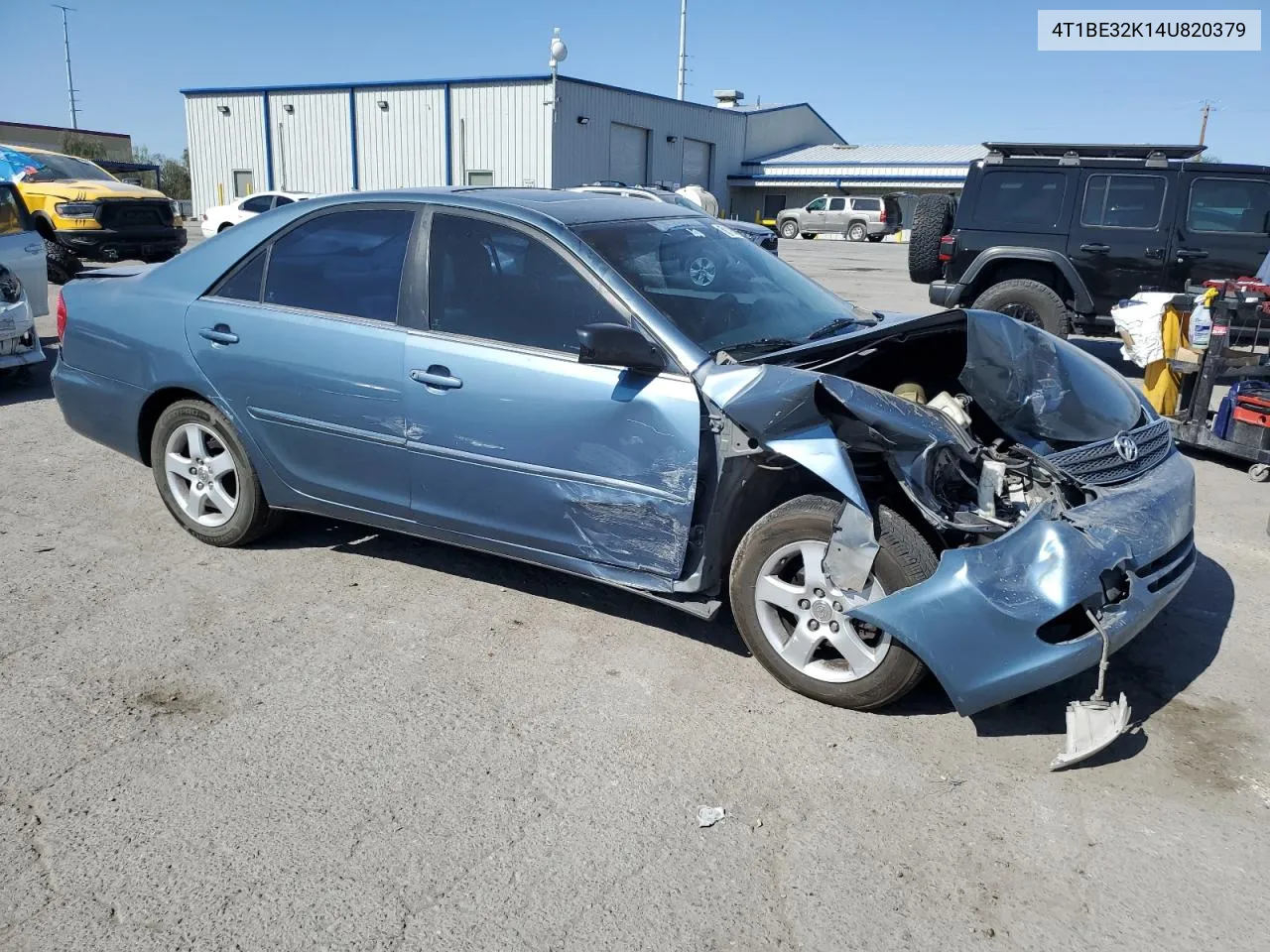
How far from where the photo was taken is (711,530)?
349cm

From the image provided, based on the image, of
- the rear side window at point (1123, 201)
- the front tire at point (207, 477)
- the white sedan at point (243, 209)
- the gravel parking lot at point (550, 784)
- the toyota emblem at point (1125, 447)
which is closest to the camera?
the gravel parking lot at point (550, 784)

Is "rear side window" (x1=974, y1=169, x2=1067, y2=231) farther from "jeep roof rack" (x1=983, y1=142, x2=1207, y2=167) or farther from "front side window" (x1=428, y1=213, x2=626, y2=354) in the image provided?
"front side window" (x1=428, y1=213, x2=626, y2=354)

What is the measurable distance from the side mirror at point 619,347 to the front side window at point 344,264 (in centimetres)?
107

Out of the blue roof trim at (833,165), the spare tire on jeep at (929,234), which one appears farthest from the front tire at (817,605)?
the blue roof trim at (833,165)

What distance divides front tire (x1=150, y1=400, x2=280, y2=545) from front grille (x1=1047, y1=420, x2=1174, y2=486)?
3453 millimetres

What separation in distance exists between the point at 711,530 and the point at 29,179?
53.2 feet

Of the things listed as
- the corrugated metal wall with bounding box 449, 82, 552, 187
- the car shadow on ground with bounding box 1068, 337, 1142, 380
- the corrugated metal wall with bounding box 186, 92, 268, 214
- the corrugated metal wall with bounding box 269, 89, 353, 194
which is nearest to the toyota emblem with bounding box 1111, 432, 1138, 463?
the car shadow on ground with bounding box 1068, 337, 1142, 380

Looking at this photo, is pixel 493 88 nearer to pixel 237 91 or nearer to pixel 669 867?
pixel 237 91

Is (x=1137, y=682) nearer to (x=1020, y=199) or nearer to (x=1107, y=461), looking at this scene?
(x=1107, y=461)

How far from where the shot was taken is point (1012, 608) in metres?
2.95

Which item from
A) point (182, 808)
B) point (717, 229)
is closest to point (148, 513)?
point (182, 808)

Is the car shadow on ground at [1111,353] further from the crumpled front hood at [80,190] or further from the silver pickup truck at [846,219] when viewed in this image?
the silver pickup truck at [846,219]

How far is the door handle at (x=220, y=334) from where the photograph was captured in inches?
174

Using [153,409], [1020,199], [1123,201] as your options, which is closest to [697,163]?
[1020,199]
